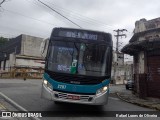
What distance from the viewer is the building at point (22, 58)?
4329 cm

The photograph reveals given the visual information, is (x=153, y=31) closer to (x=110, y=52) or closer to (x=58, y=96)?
(x=110, y=52)

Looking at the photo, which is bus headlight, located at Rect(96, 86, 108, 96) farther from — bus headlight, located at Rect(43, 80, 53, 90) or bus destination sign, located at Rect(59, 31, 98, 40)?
bus destination sign, located at Rect(59, 31, 98, 40)

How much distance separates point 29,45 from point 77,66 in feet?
136

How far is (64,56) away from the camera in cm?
1032

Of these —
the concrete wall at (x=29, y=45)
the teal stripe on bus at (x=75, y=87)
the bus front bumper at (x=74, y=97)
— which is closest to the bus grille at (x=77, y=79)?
the teal stripe on bus at (x=75, y=87)

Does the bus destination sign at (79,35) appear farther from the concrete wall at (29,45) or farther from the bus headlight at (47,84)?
the concrete wall at (29,45)

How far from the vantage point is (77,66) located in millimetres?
10133

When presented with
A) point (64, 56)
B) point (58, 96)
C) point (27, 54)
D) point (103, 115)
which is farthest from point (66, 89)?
point (27, 54)

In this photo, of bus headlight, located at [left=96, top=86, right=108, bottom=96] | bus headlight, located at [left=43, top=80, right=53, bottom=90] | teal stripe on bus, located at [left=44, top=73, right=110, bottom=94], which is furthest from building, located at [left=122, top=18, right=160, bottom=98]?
bus headlight, located at [left=43, top=80, right=53, bottom=90]

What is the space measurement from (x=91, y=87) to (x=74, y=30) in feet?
7.92

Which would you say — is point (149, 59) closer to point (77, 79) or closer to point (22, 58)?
point (77, 79)

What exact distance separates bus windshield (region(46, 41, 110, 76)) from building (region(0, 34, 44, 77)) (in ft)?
102

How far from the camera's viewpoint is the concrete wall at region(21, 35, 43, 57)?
4961 cm

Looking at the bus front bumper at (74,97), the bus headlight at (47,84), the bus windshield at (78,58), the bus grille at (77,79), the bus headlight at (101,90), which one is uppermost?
the bus windshield at (78,58)
